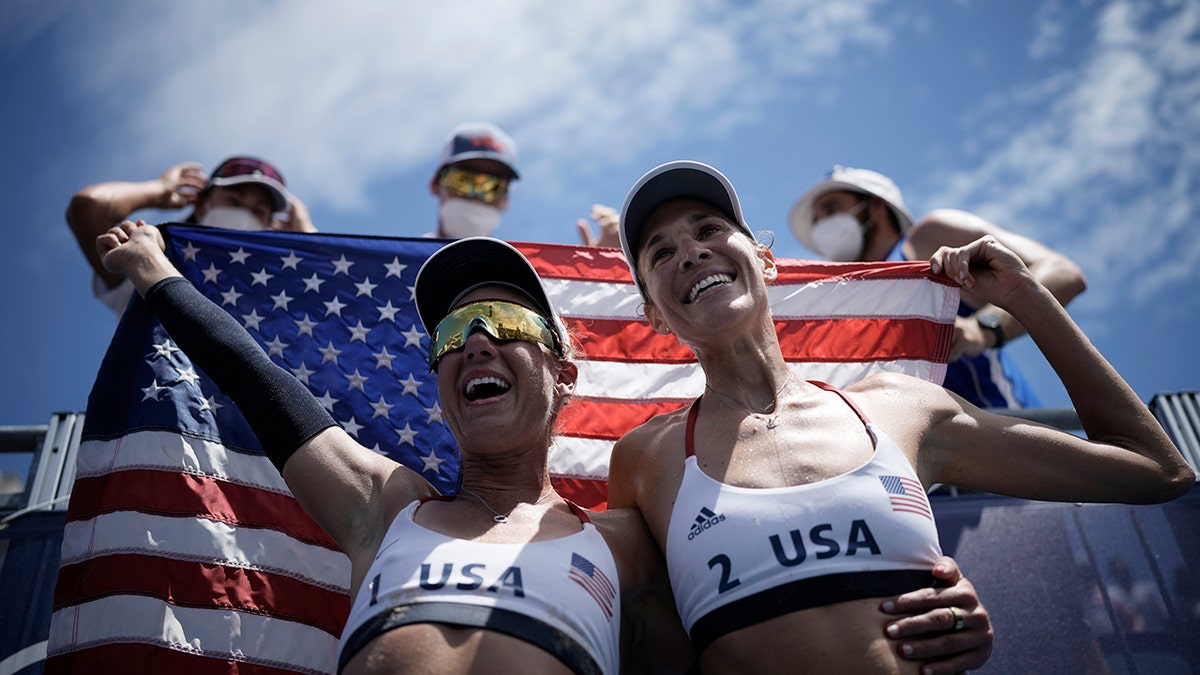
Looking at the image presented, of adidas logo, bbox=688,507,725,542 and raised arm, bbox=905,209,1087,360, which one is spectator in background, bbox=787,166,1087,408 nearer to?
raised arm, bbox=905,209,1087,360

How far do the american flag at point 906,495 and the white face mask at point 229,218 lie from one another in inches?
181

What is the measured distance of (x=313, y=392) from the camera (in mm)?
4309

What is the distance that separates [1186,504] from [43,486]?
6.80 meters

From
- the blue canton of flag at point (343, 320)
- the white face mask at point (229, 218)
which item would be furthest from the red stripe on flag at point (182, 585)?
the white face mask at point (229, 218)

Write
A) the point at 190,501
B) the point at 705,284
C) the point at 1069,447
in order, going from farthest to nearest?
the point at 190,501, the point at 705,284, the point at 1069,447

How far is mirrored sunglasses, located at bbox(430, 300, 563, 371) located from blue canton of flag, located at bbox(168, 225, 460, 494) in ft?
3.91

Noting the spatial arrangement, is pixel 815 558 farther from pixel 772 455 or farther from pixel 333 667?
pixel 333 667

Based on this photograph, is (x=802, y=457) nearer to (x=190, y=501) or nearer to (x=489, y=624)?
(x=489, y=624)

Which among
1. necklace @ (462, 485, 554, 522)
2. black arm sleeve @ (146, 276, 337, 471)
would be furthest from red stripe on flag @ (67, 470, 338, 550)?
necklace @ (462, 485, 554, 522)

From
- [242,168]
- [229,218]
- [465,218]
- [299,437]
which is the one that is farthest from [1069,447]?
[242,168]

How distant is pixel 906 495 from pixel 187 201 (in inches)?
206

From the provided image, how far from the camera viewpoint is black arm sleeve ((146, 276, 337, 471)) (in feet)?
9.90

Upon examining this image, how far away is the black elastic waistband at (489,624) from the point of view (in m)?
2.38

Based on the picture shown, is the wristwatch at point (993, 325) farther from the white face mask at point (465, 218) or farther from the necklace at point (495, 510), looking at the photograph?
the white face mask at point (465, 218)
